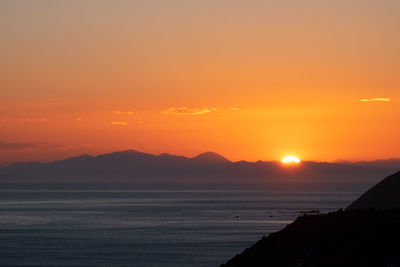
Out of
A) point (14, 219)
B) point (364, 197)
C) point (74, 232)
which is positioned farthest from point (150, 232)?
point (14, 219)

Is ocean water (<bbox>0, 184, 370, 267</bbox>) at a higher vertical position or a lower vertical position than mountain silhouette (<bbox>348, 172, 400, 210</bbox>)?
lower

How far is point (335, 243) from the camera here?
94.0 feet

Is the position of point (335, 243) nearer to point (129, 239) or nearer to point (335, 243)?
point (335, 243)

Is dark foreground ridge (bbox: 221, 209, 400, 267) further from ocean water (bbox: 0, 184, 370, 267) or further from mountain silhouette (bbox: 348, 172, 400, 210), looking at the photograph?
mountain silhouette (bbox: 348, 172, 400, 210)

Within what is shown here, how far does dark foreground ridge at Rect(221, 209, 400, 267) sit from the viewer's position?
87.9 ft

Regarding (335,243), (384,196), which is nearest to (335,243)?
(335,243)

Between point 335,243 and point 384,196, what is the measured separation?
64.2 metres

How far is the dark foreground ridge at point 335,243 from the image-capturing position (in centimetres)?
2680

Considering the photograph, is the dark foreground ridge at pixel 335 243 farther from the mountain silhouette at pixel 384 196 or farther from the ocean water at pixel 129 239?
the mountain silhouette at pixel 384 196

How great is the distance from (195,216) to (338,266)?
125458mm

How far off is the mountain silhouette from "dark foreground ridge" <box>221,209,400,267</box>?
5596 centimetres

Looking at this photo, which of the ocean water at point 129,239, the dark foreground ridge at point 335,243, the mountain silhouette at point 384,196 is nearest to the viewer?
the dark foreground ridge at point 335,243

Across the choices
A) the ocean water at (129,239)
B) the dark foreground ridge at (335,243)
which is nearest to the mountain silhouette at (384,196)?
the ocean water at (129,239)

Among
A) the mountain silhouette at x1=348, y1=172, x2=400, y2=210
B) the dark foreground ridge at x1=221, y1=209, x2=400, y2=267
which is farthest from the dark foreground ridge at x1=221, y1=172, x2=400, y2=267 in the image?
the mountain silhouette at x1=348, y1=172, x2=400, y2=210
